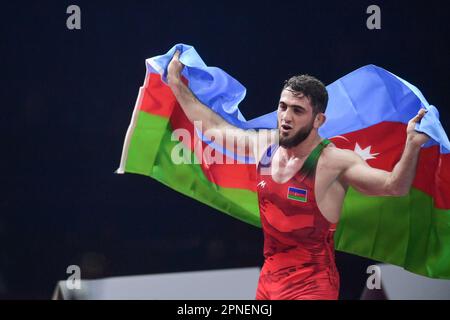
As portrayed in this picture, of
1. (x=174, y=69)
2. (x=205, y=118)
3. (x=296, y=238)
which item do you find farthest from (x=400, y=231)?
(x=174, y=69)

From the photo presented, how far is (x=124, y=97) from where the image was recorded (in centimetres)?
550

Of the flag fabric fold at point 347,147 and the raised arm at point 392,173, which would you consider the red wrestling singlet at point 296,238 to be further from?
the flag fabric fold at point 347,147

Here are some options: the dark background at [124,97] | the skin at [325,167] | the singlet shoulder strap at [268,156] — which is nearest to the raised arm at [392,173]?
the skin at [325,167]

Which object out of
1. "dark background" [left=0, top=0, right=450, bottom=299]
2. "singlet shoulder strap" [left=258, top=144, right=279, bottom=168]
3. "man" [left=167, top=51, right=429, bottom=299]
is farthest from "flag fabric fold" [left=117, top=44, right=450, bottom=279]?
"dark background" [left=0, top=0, right=450, bottom=299]

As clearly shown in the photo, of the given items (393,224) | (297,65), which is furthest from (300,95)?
(297,65)

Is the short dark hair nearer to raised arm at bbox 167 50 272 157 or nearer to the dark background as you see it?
raised arm at bbox 167 50 272 157

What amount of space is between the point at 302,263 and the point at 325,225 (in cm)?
21

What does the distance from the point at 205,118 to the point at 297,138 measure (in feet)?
1.88

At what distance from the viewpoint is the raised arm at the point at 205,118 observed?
450 cm

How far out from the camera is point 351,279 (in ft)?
18.7

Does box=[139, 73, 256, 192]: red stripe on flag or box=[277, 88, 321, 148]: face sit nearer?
box=[277, 88, 321, 148]: face

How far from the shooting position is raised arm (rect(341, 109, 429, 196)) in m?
3.92

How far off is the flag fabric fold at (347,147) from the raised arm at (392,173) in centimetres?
49

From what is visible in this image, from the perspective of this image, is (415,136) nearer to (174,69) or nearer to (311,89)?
(311,89)
